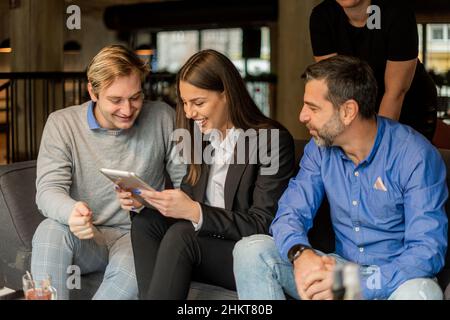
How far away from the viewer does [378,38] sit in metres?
Answer: 3.17

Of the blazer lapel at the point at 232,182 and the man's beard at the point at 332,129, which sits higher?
the man's beard at the point at 332,129

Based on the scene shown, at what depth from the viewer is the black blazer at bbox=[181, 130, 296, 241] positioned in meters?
2.50

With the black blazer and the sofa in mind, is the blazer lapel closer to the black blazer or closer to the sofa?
the black blazer

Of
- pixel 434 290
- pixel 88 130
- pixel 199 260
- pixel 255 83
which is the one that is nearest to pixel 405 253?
pixel 434 290

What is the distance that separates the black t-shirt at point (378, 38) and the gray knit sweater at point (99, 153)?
0.85 m

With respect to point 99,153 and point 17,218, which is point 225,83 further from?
point 17,218

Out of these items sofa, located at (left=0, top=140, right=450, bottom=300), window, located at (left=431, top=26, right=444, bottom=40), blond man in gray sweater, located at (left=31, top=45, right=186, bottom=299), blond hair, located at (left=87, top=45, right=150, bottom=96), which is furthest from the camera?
window, located at (left=431, top=26, right=444, bottom=40)

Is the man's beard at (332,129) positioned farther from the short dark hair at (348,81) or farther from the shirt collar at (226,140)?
the shirt collar at (226,140)

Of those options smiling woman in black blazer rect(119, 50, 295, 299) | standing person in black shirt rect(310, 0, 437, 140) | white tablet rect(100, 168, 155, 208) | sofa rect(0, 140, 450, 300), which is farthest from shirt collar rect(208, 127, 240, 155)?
standing person in black shirt rect(310, 0, 437, 140)

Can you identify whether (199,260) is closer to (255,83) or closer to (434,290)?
(434,290)

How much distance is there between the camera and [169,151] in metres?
2.93

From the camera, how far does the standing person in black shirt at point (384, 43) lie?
10.3 feet

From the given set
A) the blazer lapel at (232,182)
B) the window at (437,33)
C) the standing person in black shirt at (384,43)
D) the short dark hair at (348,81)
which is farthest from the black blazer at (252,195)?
the window at (437,33)
